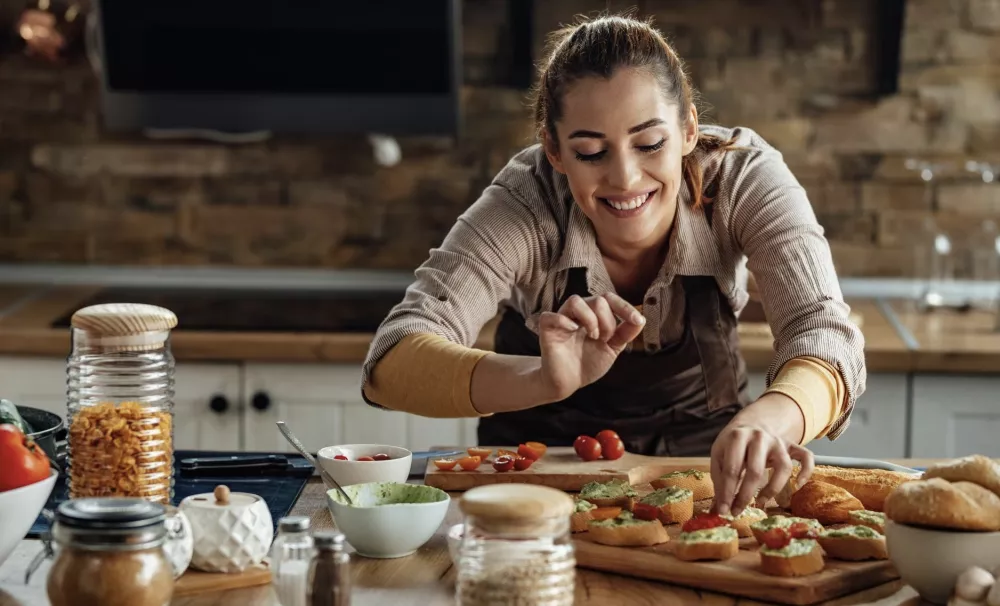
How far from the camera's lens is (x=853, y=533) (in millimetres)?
1430

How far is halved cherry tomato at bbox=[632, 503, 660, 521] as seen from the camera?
1.52 m

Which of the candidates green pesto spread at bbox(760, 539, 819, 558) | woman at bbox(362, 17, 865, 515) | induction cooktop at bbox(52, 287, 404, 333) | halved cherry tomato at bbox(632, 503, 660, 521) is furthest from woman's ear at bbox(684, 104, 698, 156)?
induction cooktop at bbox(52, 287, 404, 333)

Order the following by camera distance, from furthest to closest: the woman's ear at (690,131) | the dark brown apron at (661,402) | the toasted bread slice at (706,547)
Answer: the dark brown apron at (661,402), the woman's ear at (690,131), the toasted bread slice at (706,547)

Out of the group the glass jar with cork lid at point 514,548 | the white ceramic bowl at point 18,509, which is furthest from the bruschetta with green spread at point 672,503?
the white ceramic bowl at point 18,509

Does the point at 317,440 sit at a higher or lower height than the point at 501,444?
lower

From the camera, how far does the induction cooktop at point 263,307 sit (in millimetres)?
3033

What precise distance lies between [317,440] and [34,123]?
A: 1.28 m

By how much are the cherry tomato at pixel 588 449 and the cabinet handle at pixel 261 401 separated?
4.22 feet

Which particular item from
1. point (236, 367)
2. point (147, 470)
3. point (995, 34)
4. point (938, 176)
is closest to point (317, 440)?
point (236, 367)

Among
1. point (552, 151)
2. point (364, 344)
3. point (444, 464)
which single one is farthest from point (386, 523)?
point (364, 344)

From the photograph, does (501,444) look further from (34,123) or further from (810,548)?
(34,123)

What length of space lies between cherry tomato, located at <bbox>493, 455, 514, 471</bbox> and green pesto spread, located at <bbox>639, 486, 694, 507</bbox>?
9.7 inches

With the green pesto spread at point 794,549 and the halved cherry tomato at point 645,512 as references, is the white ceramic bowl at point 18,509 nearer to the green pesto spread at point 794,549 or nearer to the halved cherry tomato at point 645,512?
the halved cherry tomato at point 645,512

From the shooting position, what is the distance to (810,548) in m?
1.37
